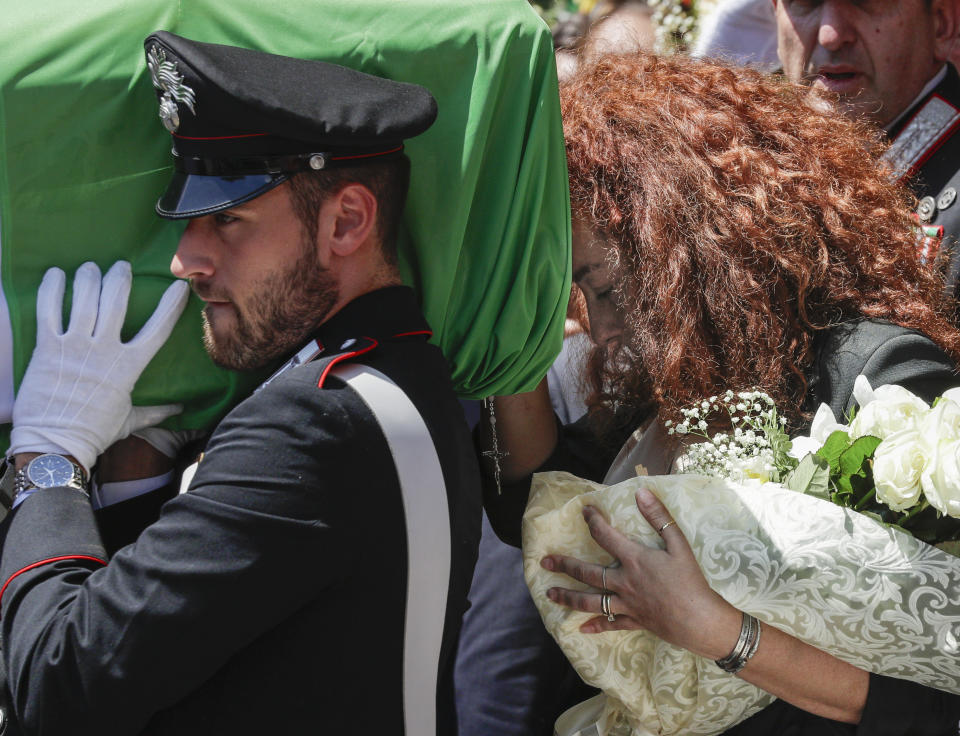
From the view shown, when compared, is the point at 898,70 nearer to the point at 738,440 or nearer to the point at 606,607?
the point at 738,440

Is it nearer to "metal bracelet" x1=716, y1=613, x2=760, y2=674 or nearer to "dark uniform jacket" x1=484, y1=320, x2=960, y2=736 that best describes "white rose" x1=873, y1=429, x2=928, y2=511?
"dark uniform jacket" x1=484, y1=320, x2=960, y2=736

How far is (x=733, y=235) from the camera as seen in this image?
7.36 feet

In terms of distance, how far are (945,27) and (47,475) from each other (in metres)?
2.65

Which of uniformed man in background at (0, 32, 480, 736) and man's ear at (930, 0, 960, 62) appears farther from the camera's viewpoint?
man's ear at (930, 0, 960, 62)

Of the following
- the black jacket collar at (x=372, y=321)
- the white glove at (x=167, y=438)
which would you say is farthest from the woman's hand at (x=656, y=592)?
the white glove at (x=167, y=438)

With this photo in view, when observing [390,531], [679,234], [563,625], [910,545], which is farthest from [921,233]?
[390,531]

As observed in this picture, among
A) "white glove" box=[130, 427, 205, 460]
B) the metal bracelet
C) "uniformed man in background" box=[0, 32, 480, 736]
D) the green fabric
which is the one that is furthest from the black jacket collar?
the metal bracelet

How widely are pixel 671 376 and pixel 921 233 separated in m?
0.77

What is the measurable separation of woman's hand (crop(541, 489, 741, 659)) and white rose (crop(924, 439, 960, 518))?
0.39 meters

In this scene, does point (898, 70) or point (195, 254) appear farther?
point (898, 70)

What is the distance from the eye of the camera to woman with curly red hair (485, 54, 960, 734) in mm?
1973

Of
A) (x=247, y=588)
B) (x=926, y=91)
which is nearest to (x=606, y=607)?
(x=247, y=588)

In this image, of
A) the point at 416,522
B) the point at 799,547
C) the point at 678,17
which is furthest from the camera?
the point at 678,17

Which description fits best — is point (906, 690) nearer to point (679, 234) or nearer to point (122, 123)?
point (679, 234)
